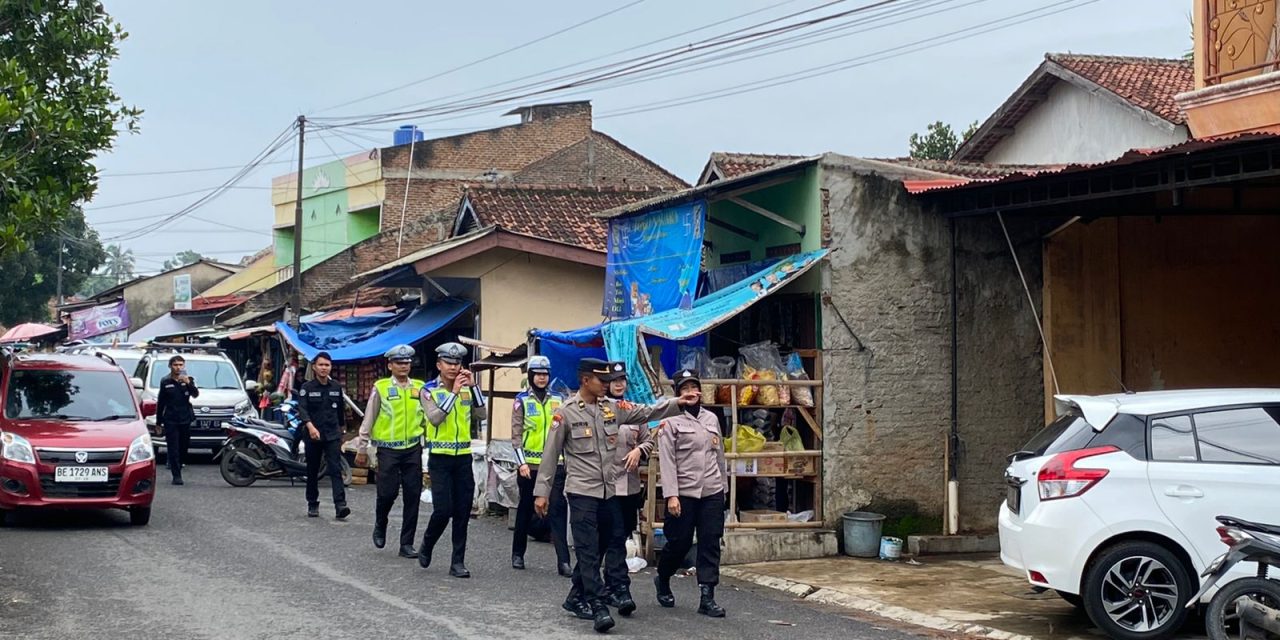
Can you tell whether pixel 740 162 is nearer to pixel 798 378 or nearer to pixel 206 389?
pixel 798 378

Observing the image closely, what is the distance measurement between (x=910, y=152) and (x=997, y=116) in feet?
18.4

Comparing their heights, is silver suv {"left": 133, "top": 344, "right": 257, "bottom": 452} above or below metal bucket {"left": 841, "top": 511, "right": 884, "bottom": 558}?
above

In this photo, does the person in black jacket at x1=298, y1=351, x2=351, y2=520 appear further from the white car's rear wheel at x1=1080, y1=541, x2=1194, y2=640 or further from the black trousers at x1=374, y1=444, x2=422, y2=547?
the white car's rear wheel at x1=1080, y1=541, x2=1194, y2=640

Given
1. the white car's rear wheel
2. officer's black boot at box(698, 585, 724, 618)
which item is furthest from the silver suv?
the white car's rear wheel

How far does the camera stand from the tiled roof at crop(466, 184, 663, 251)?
24.0 meters

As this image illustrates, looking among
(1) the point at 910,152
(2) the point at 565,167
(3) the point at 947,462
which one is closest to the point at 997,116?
(1) the point at 910,152

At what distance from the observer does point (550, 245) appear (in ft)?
71.6

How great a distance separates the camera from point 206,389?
22.6m

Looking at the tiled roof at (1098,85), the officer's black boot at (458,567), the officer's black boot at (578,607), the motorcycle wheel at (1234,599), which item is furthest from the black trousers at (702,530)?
the tiled roof at (1098,85)

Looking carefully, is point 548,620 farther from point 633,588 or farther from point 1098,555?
point 1098,555

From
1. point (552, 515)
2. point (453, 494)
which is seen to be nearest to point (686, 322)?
point (552, 515)

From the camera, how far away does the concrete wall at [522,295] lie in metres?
22.2

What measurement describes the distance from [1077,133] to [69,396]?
1897cm

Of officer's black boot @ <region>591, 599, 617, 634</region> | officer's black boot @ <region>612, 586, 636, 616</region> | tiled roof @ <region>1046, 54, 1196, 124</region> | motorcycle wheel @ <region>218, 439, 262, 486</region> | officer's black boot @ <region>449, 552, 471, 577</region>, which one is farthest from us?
tiled roof @ <region>1046, 54, 1196, 124</region>
